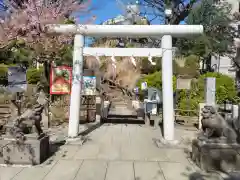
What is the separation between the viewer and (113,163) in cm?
543

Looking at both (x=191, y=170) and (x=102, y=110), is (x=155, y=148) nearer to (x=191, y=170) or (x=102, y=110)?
(x=191, y=170)

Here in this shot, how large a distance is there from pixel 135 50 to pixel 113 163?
136 inches

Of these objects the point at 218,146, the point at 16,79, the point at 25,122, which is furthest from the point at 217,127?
the point at 16,79

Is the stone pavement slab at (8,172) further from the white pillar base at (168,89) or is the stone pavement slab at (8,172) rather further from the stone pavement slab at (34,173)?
the white pillar base at (168,89)

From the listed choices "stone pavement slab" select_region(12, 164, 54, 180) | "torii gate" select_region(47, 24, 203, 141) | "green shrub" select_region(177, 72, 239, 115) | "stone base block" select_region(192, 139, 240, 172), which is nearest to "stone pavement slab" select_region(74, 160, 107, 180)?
"stone pavement slab" select_region(12, 164, 54, 180)

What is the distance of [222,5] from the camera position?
22.7 m

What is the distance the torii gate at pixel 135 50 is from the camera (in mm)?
7033

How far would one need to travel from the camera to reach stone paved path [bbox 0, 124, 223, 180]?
4719mm

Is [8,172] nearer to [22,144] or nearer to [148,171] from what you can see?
[22,144]

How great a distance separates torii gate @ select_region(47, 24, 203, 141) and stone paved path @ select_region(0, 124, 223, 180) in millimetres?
794

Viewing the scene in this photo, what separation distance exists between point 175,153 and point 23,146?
12.1ft

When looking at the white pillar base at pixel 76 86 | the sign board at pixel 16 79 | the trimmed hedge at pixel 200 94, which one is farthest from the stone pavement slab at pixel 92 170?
the trimmed hedge at pixel 200 94

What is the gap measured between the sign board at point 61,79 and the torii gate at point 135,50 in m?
0.75

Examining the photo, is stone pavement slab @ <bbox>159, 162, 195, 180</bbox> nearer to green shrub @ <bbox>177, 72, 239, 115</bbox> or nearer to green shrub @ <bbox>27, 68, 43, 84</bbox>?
green shrub @ <bbox>177, 72, 239, 115</bbox>
